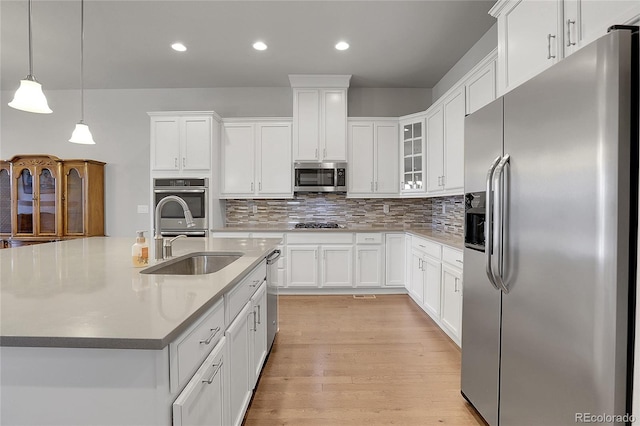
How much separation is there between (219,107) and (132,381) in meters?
4.45

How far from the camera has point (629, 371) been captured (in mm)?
963

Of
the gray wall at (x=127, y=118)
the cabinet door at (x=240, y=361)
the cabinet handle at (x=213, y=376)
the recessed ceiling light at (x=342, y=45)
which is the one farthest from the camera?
the gray wall at (x=127, y=118)

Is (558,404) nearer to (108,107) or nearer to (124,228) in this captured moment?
(124,228)

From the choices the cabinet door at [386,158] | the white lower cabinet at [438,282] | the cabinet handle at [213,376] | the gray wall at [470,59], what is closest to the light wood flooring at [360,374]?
the white lower cabinet at [438,282]

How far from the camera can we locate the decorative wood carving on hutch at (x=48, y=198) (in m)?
4.25

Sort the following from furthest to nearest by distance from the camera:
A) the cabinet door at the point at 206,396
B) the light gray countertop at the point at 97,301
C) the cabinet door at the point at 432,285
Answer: the cabinet door at the point at 432,285
the cabinet door at the point at 206,396
the light gray countertop at the point at 97,301

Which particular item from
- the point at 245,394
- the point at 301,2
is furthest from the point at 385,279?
the point at 301,2

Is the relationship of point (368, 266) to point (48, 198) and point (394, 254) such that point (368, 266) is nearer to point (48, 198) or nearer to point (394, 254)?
point (394, 254)

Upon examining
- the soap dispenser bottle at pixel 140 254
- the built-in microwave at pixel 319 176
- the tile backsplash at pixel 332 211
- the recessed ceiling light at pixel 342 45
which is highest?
the recessed ceiling light at pixel 342 45

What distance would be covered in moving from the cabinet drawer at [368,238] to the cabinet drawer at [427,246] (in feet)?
1.46

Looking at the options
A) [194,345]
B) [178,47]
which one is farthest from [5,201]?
[194,345]

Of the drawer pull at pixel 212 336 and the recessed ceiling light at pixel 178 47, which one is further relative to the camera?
the recessed ceiling light at pixel 178 47

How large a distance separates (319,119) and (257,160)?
1.02 meters

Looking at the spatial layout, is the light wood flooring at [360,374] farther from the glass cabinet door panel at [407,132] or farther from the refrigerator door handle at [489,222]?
the glass cabinet door panel at [407,132]
